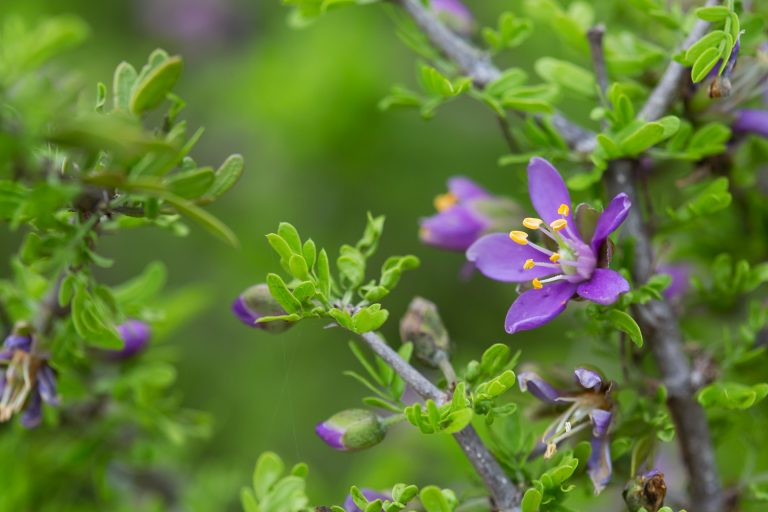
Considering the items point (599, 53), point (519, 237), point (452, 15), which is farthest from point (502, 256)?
point (452, 15)

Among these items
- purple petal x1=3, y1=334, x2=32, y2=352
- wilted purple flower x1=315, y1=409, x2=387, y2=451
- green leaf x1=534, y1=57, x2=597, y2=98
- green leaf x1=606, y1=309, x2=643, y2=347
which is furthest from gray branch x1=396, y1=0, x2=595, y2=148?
purple petal x1=3, y1=334, x2=32, y2=352

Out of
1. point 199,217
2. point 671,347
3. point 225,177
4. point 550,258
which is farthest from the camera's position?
point 671,347

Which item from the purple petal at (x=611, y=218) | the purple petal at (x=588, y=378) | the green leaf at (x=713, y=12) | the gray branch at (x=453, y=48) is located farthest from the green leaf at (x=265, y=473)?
the green leaf at (x=713, y=12)

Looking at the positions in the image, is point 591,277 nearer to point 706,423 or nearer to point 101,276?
point 706,423

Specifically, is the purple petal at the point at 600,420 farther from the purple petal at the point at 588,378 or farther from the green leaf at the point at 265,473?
the green leaf at the point at 265,473

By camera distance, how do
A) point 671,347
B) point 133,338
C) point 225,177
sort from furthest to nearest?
point 133,338
point 671,347
point 225,177

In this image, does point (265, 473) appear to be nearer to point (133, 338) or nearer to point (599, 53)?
point (133, 338)
